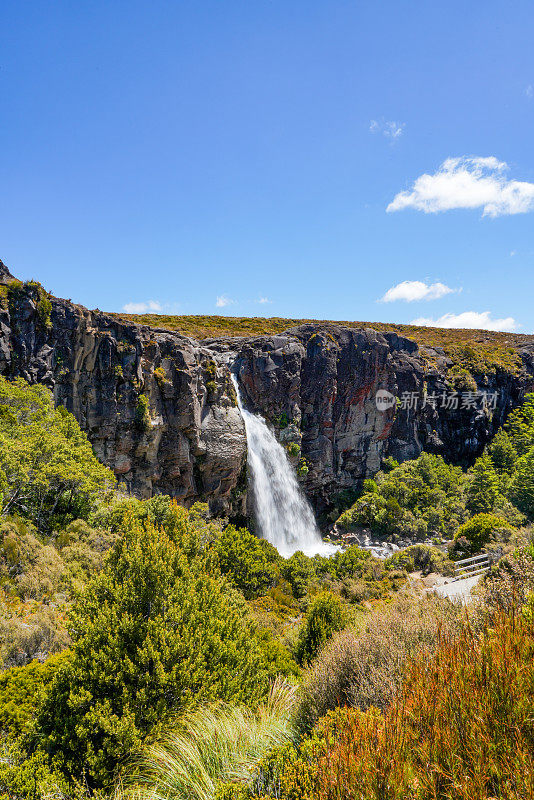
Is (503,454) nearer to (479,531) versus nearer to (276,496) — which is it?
(479,531)

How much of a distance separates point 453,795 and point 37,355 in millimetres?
28268

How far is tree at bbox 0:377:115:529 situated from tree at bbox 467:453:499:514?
1186 inches

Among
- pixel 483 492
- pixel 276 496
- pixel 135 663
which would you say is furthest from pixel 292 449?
pixel 135 663

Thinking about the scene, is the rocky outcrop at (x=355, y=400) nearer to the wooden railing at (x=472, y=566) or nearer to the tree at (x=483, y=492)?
the tree at (x=483, y=492)

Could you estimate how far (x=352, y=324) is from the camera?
76.2m

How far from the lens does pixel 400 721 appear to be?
3.18 metres

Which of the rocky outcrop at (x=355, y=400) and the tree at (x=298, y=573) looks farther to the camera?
the rocky outcrop at (x=355, y=400)

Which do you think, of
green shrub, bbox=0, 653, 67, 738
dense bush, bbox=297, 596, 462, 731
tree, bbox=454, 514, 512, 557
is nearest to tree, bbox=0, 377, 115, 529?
green shrub, bbox=0, 653, 67, 738

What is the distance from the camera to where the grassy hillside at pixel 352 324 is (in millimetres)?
53688

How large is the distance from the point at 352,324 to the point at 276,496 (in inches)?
1969

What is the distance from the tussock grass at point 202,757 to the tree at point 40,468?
12.2 metres

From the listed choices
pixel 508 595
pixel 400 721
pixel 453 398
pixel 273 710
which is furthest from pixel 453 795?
pixel 453 398

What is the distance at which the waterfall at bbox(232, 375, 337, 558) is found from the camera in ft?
113

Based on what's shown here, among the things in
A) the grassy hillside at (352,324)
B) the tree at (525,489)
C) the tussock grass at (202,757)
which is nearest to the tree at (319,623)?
the tussock grass at (202,757)
